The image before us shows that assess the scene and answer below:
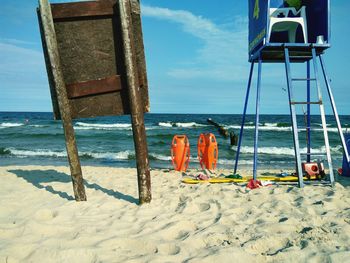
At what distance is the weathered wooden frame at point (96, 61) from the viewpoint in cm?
379

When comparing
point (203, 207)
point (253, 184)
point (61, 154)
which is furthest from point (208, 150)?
point (61, 154)

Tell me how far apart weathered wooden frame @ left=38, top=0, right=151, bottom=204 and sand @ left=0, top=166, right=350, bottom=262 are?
2.78 feet

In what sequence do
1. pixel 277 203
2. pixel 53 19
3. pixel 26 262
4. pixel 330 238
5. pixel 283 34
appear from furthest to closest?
pixel 283 34 → pixel 277 203 → pixel 53 19 → pixel 330 238 → pixel 26 262

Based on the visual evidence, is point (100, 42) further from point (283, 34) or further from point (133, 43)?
point (283, 34)

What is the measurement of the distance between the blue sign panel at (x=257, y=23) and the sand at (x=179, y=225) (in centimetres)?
288

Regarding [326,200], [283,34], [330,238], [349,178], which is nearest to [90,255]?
[330,238]

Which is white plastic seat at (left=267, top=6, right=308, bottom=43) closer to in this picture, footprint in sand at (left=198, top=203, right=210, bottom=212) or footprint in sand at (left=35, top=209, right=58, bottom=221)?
footprint in sand at (left=198, top=203, right=210, bottom=212)

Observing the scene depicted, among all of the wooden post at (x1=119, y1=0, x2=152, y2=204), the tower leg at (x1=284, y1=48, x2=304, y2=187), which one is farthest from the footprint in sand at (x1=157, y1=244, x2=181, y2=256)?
the tower leg at (x1=284, y1=48, x2=304, y2=187)

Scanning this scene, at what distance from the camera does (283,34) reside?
24.5ft

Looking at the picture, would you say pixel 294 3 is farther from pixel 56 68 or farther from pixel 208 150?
pixel 56 68

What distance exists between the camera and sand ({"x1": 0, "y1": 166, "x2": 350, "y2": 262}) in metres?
2.59

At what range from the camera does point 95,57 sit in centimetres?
392

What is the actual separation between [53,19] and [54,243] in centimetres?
269

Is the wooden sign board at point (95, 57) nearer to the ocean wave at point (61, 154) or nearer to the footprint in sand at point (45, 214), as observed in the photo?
the footprint in sand at point (45, 214)
